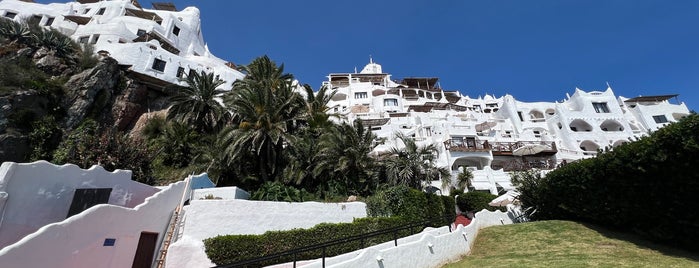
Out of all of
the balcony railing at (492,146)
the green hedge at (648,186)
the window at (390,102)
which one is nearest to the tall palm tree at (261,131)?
the green hedge at (648,186)

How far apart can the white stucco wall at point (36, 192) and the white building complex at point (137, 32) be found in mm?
26763

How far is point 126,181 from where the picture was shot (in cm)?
1307

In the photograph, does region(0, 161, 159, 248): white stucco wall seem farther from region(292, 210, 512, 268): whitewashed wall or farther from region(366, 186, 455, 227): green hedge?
region(366, 186, 455, 227): green hedge

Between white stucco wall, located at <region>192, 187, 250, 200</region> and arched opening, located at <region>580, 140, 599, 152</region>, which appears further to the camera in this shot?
arched opening, located at <region>580, 140, 599, 152</region>

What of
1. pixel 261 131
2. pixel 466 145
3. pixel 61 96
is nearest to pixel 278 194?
pixel 261 131

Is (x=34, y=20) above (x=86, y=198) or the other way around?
above

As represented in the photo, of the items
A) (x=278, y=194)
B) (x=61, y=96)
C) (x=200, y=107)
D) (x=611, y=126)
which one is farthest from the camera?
(x=611, y=126)

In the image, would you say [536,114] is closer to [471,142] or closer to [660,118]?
[660,118]

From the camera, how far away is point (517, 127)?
156 ft

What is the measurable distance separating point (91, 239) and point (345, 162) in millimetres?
14320

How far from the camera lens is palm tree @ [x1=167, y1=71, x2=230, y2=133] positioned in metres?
27.7

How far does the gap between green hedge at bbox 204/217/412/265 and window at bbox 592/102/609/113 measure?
47.5 m

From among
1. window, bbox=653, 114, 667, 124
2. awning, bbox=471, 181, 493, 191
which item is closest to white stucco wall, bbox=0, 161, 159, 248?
awning, bbox=471, 181, 493, 191

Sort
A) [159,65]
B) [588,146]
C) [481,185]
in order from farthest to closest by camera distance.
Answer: [588,146] < [159,65] < [481,185]
